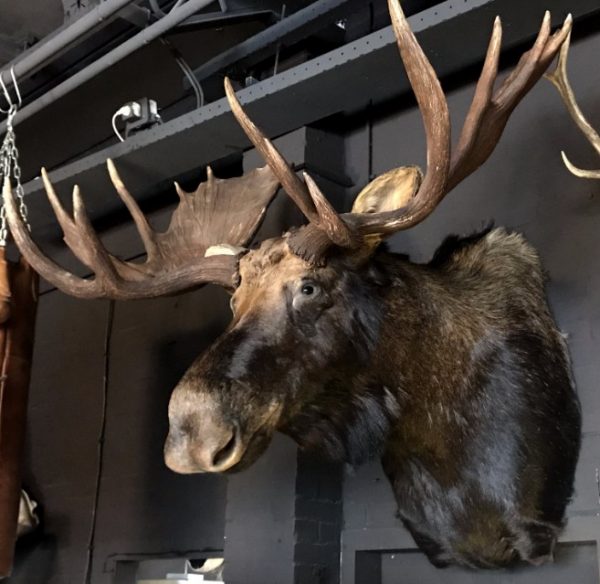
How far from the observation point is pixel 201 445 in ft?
6.96

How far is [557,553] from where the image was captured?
2.50 metres

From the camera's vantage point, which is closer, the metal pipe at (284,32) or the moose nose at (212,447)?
the moose nose at (212,447)

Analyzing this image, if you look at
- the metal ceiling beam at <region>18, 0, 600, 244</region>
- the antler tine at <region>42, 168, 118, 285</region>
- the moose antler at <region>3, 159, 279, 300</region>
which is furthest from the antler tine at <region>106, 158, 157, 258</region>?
the metal ceiling beam at <region>18, 0, 600, 244</region>

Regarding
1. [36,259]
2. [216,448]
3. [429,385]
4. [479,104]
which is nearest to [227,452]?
[216,448]

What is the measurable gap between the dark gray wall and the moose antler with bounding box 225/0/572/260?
496mm

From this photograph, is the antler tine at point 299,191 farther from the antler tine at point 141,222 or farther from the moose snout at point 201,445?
the antler tine at point 141,222

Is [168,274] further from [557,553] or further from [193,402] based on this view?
[557,553]

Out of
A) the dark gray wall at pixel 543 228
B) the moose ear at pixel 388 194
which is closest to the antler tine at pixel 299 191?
the moose ear at pixel 388 194

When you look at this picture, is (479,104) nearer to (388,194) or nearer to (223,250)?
(388,194)

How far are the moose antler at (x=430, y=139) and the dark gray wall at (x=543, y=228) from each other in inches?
19.5

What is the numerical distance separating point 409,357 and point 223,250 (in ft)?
2.20

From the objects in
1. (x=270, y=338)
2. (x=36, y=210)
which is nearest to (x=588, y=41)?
(x=270, y=338)

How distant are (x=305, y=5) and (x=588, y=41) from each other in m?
1.17

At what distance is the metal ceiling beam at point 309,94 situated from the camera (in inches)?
101
